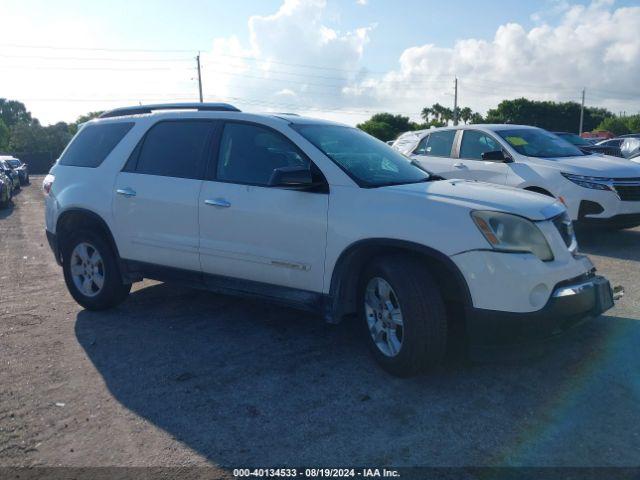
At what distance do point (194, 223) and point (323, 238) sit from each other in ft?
4.15

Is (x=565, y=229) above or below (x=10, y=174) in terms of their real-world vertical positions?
above

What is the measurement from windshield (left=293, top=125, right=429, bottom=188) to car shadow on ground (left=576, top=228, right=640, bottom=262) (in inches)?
156

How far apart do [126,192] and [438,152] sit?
5578 millimetres

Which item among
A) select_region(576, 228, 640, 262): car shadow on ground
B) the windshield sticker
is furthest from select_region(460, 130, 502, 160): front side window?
select_region(576, 228, 640, 262): car shadow on ground

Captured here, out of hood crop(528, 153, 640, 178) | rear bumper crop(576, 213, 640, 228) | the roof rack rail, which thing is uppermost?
the roof rack rail

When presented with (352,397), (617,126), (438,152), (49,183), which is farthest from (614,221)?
(617,126)

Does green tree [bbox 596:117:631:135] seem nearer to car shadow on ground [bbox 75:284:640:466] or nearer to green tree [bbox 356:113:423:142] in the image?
green tree [bbox 356:113:423:142]

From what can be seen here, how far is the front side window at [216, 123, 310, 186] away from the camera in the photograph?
179 inches

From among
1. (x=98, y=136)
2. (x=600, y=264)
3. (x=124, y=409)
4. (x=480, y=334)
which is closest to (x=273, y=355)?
(x=124, y=409)

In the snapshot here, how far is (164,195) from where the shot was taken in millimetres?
5012

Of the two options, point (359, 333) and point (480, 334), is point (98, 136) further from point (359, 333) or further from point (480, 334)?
point (480, 334)

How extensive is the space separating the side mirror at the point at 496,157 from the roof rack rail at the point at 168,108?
4.12 m

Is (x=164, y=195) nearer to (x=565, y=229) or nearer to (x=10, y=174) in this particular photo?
(x=565, y=229)

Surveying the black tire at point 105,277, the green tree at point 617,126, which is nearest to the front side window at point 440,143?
the black tire at point 105,277
